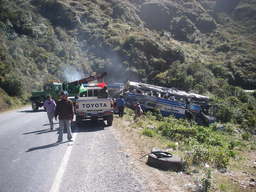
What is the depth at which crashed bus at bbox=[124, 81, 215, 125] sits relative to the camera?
26.0m

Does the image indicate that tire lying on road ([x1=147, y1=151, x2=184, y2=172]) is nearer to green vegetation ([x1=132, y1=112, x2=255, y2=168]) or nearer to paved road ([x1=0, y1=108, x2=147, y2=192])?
paved road ([x1=0, y1=108, x2=147, y2=192])

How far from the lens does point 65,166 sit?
802cm

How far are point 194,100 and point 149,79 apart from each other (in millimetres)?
36274

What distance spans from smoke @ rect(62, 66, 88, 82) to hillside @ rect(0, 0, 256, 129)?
25cm

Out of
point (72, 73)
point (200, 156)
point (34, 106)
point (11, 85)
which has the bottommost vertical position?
point (34, 106)

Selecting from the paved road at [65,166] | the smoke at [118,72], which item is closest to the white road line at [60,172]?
the paved road at [65,166]

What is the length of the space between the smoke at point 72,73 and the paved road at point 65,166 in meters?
45.3

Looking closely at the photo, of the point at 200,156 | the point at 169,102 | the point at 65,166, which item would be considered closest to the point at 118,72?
the point at 169,102

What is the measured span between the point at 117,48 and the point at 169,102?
4680 cm

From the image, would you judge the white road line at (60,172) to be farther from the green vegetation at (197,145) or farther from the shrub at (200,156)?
the shrub at (200,156)

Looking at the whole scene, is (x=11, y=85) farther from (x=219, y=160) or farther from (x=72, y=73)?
(x=219, y=160)

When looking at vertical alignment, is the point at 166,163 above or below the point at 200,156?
above

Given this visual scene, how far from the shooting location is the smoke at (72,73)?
2248 inches

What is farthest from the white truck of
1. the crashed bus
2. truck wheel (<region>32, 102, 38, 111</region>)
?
truck wheel (<region>32, 102, 38, 111</region>)
